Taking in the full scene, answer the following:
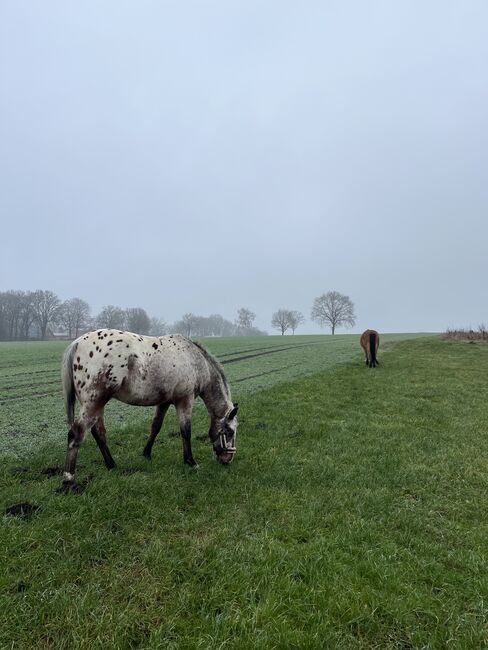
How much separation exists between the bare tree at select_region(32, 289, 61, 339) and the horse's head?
100 m

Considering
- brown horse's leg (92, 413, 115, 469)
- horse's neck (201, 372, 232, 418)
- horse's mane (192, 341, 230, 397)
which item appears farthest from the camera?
horse's mane (192, 341, 230, 397)

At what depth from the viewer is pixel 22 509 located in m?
4.87

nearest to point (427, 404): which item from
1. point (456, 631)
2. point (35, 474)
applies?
point (456, 631)

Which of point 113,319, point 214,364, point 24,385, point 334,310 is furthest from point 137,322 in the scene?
point 214,364

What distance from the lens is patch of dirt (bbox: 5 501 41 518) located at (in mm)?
4777

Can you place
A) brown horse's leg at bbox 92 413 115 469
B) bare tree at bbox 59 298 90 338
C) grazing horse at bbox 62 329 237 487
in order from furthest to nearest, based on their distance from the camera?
bare tree at bbox 59 298 90 338 → brown horse's leg at bbox 92 413 115 469 → grazing horse at bbox 62 329 237 487

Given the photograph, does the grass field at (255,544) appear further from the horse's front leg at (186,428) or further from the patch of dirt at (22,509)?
the horse's front leg at (186,428)

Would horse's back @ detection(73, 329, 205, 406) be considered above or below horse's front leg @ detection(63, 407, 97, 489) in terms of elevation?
above

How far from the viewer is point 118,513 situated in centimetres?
495

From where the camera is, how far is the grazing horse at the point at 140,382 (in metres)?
5.85

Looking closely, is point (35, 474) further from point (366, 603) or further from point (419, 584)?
point (419, 584)

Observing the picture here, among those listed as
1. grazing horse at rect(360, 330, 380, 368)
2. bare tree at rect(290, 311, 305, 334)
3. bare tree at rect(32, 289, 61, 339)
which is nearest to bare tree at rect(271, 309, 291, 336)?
bare tree at rect(290, 311, 305, 334)

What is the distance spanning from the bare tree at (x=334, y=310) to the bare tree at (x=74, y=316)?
6659 cm

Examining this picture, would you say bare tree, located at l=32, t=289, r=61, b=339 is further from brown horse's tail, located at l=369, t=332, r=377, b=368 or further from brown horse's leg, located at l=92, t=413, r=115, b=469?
brown horse's leg, located at l=92, t=413, r=115, b=469
